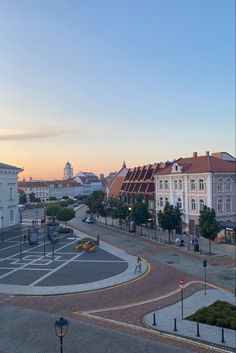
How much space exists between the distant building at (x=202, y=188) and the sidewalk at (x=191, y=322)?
25.0 metres

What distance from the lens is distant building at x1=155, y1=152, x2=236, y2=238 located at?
170 ft

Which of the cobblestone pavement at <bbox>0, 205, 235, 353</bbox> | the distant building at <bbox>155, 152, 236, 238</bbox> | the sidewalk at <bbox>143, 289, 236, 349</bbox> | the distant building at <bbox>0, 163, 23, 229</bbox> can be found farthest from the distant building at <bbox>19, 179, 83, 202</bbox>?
the sidewalk at <bbox>143, 289, 236, 349</bbox>

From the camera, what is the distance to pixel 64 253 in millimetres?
40219

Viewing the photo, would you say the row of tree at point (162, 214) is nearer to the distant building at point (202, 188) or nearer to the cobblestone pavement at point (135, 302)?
the distant building at point (202, 188)

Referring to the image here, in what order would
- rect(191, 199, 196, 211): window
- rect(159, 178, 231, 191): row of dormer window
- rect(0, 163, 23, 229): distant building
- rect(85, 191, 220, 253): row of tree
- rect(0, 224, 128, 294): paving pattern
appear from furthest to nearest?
rect(0, 163, 23, 229): distant building → rect(191, 199, 196, 211): window → rect(159, 178, 231, 191): row of dormer window → rect(85, 191, 220, 253): row of tree → rect(0, 224, 128, 294): paving pattern

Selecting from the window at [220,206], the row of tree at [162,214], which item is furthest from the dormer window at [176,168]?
the window at [220,206]

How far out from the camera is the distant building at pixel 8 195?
57.9 meters

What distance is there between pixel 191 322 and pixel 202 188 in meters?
34.5

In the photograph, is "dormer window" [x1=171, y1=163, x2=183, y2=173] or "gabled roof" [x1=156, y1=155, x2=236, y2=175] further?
"dormer window" [x1=171, y1=163, x2=183, y2=173]

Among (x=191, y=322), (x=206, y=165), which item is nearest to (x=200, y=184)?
(x=206, y=165)

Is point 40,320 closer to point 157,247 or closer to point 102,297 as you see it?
point 102,297

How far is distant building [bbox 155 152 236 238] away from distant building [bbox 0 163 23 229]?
1026 inches

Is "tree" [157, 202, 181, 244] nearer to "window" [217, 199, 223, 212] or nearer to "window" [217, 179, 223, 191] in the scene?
"window" [217, 199, 223, 212]

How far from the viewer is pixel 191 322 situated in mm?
19891
